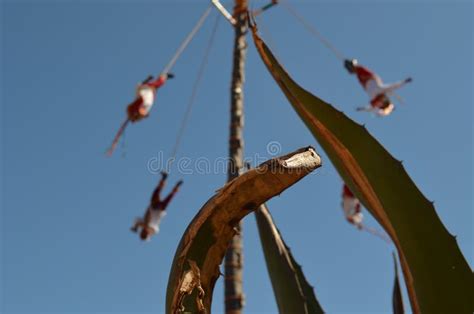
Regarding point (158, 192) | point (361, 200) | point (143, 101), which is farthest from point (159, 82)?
point (361, 200)

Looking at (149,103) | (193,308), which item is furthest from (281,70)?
(149,103)

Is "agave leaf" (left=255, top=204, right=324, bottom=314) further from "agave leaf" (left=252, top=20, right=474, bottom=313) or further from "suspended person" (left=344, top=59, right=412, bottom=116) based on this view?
"suspended person" (left=344, top=59, right=412, bottom=116)

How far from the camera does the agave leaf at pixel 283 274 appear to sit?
3.57 feet

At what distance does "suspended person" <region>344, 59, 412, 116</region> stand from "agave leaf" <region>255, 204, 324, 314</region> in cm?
432

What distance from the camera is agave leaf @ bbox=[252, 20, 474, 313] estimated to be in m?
0.71

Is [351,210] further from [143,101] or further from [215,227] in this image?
[215,227]

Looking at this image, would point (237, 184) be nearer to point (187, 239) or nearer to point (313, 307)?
point (187, 239)

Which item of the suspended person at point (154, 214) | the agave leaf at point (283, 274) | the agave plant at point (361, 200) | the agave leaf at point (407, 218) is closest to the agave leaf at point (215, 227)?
the agave plant at point (361, 200)

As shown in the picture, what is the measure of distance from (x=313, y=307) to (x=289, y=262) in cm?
11

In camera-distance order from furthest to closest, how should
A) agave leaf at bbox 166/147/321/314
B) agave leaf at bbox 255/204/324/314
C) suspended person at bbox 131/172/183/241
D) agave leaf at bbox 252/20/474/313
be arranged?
suspended person at bbox 131/172/183/241
agave leaf at bbox 255/204/324/314
agave leaf at bbox 252/20/474/313
agave leaf at bbox 166/147/321/314

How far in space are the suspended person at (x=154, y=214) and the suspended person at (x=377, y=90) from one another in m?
1.83

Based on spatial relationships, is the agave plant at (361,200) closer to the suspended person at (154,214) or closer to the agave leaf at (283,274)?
the agave leaf at (283,274)

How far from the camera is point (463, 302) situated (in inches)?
27.9

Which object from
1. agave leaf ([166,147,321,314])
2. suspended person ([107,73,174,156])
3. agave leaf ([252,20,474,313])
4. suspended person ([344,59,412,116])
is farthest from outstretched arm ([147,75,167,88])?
agave leaf ([166,147,321,314])
